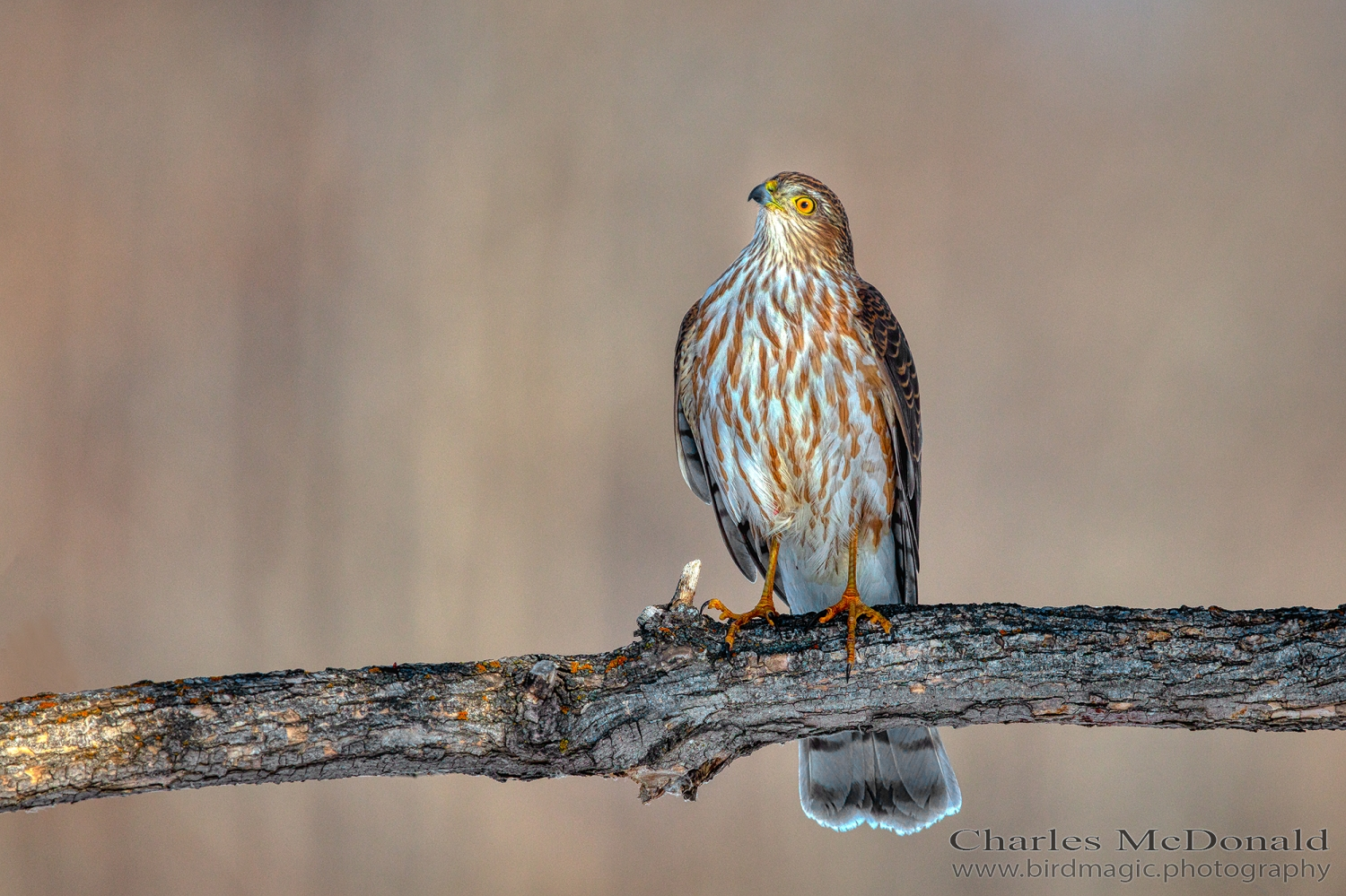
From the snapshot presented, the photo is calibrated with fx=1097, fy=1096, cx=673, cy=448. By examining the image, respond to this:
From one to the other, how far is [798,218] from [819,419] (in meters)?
0.58

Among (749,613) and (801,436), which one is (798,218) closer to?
(801,436)

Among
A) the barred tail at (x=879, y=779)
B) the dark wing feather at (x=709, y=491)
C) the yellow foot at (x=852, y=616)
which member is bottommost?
the barred tail at (x=879, y=779)

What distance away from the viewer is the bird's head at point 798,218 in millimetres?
3111

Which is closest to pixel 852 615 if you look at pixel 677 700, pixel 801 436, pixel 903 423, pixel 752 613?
pixel 752 613

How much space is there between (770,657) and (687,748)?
0.91 ft

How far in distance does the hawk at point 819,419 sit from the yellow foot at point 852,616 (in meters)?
0.18

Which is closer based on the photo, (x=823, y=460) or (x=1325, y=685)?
(x=1325, y=685)

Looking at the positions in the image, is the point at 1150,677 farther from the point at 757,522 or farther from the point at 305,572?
the point at 305,572

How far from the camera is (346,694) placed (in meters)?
2.25

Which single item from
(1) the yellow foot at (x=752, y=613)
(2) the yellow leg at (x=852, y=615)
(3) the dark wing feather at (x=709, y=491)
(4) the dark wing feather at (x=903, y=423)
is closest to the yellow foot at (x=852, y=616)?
(2) the yellow leg at (x=852, y=615)

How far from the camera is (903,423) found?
3.11 metres

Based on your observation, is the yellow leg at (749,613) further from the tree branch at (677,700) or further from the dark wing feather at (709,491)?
the dark wing feather at (709,491)

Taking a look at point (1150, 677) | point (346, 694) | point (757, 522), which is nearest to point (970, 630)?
point (1150, 677)

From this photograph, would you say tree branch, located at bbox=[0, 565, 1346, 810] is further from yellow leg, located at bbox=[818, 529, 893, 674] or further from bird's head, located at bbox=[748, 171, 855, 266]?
bird's head, located at bbox=[748, 171, 855, 266]
